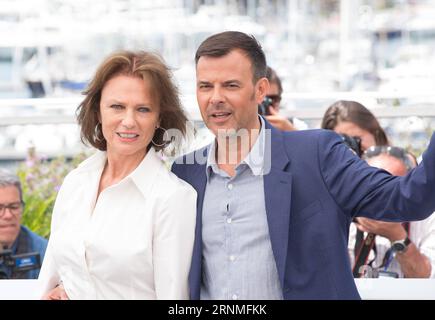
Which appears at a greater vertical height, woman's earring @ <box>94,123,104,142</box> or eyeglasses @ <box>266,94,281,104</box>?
woman's earring @ <box>94,123,104,142</box>

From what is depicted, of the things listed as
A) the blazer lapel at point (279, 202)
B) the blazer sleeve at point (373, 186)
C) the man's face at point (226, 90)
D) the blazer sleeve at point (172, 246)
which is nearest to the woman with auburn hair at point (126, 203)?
the blazer sleeve at point (172, 246)

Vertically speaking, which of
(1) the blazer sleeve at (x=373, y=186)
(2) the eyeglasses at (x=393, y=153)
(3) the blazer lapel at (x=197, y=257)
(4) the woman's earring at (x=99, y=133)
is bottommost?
(2) the eyeglasses at (x=393, y=153)

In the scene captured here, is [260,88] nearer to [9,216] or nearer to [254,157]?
[254,157]

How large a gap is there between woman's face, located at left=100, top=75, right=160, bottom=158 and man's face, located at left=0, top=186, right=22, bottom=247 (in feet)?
6.29

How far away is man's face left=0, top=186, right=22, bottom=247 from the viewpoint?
14.0 ft

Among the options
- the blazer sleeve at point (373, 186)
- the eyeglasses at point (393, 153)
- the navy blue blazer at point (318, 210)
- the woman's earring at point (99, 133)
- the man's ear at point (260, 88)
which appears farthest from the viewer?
the eyeglasses at point (393, 153)

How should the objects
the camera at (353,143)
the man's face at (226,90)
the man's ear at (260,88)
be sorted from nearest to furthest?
the man's face at (226,90) < the man's ear at (260,88) < the camera at (353,143)

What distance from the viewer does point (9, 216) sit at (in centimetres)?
426

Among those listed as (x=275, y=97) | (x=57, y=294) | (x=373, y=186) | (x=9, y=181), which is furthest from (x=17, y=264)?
(x=373, y=186)

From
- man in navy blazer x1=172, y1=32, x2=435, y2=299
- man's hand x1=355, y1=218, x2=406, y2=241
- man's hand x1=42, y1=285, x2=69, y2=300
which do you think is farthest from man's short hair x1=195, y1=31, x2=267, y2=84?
man's hand x1=355, y1=218, x2=406, y2=241

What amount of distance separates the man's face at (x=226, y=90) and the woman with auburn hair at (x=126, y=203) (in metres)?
0.12

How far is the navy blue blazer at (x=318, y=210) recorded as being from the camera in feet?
7.58

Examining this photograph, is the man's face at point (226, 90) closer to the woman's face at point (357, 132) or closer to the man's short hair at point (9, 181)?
the woman's face at point (357, 132)

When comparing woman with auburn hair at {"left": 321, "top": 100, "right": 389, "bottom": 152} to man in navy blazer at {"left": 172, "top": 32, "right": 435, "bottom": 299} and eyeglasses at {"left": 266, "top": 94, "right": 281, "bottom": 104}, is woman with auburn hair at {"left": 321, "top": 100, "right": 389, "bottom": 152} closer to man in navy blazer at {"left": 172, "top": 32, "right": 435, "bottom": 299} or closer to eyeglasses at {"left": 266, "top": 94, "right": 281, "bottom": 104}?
eyeglasses at {"left": 266, "top": 94, "right": 281, "bottom": 104}
